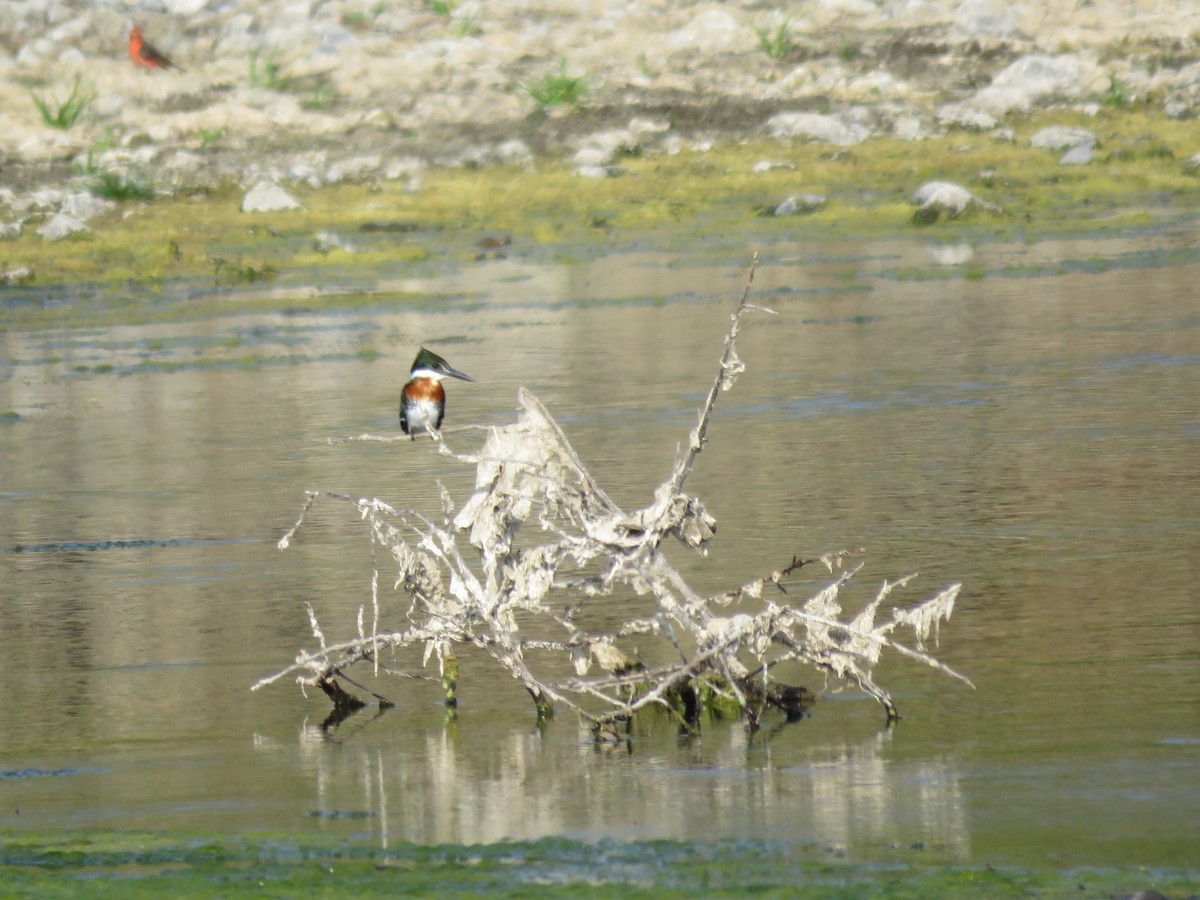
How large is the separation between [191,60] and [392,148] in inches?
243

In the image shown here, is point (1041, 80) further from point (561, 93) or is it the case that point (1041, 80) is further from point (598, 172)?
point (598, 172)

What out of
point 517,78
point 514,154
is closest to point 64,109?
point 517,78

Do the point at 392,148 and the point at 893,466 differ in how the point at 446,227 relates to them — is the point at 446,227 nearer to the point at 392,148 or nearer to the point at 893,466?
the point at 392,148

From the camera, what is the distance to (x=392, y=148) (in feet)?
99.1

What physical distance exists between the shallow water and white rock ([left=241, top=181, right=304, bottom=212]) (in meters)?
8.28

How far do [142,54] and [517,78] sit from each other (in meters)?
5.19

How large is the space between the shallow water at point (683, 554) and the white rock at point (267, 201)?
8276 mm

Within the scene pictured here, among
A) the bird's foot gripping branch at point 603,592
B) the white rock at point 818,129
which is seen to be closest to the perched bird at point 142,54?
the white rock at point 818,129

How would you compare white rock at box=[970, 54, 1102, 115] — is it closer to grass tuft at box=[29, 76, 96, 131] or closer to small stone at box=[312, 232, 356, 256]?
small stone at box=[312, 232, 356, 256]

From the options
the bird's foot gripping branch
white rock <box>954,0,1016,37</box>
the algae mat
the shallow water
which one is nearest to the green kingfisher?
the shallow water

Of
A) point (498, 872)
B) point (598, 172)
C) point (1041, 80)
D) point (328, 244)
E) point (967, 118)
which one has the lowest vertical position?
point (498, 872)

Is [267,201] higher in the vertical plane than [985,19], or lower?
lower

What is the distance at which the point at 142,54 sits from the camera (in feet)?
107

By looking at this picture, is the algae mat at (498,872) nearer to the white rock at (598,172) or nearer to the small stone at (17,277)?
the small stone at (17,277)
